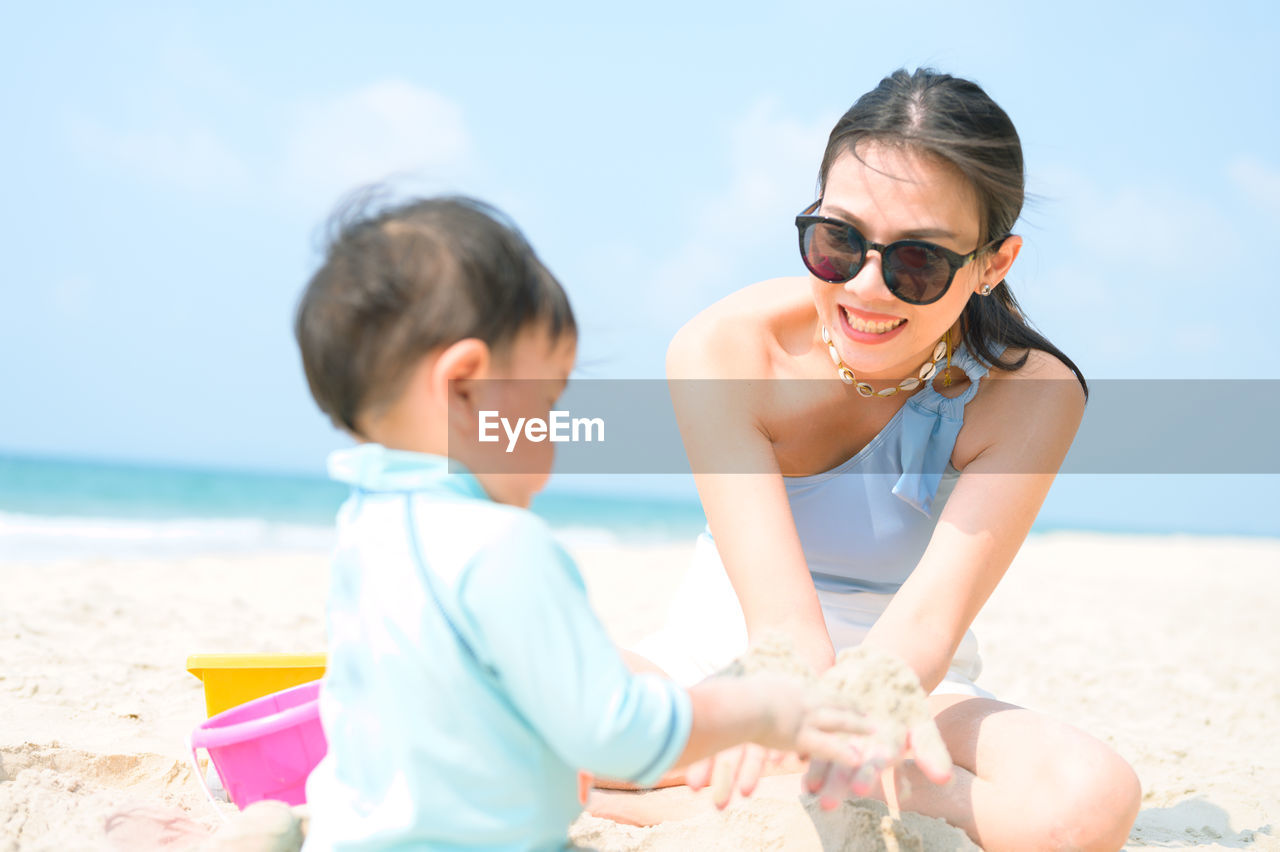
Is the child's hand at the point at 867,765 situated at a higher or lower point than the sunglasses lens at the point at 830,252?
lower

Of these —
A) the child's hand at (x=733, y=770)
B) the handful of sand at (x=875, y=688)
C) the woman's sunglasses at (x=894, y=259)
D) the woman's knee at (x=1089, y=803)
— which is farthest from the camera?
the woman's sunglasses at (x=894, y=259)

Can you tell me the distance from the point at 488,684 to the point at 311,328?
0.62 meters

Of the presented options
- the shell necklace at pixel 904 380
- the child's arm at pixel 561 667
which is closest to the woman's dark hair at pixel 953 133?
the shell necklace at pixel 904 380

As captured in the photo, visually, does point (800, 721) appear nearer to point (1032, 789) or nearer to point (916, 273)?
point (1032, 789)

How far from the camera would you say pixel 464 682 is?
1464 millimetres

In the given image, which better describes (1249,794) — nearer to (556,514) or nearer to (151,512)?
(151,512)

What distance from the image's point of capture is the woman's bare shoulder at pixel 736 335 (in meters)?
2.76

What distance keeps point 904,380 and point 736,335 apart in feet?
1.71

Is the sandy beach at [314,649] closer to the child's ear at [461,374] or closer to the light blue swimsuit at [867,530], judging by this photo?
the light blue swimsuit at [867,530]

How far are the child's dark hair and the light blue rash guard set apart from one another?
0.14m

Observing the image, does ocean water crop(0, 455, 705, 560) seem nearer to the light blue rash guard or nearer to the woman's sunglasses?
the woman's sunglasses

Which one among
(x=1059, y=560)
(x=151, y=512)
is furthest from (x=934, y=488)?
(x=151, y=512)

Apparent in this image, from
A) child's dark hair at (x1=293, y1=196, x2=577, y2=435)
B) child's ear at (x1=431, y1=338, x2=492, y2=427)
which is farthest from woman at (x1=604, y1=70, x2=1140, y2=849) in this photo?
child's dark hair at (x1=293, y1=196, x2=577, y2=435)

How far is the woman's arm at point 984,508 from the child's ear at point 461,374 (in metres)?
1.21
